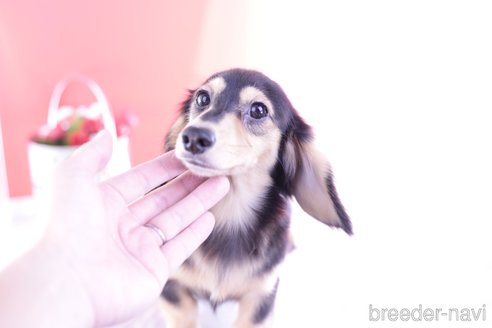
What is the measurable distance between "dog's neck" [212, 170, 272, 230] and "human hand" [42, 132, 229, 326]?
0.07m

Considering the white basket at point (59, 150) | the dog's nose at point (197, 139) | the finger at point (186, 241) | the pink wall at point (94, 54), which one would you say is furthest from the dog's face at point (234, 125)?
the pink wall at point (94, 54)

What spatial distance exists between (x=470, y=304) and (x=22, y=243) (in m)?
1.27

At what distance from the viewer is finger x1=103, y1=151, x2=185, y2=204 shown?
780 millimetres

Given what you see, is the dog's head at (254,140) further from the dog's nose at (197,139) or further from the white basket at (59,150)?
the white basket at (59,150)

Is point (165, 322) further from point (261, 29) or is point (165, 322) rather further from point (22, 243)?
point (261, 29)

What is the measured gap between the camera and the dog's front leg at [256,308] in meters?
0.93

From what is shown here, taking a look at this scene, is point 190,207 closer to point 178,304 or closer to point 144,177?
point 144,177

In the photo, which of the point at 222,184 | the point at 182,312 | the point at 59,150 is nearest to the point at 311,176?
the point at 222,184

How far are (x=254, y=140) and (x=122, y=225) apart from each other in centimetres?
27

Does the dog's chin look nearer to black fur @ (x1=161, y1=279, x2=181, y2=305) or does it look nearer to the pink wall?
black fur @ (x1=161, y1=279, x2=181, y2=305)

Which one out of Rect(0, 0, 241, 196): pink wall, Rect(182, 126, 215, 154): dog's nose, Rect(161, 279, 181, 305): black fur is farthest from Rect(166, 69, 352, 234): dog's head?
Rect(0, 0, 241, 196): pink wall

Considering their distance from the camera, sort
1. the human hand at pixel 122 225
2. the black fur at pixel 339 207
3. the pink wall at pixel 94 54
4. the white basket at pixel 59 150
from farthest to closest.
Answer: the pink wall at pixel 94 54 < the white basket at pixel 59 150 < the black fur at pixel 339 207 < the human hand at pixel 122 225

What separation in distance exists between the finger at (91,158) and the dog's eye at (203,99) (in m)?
0.19

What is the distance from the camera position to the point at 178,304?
0.94 m
